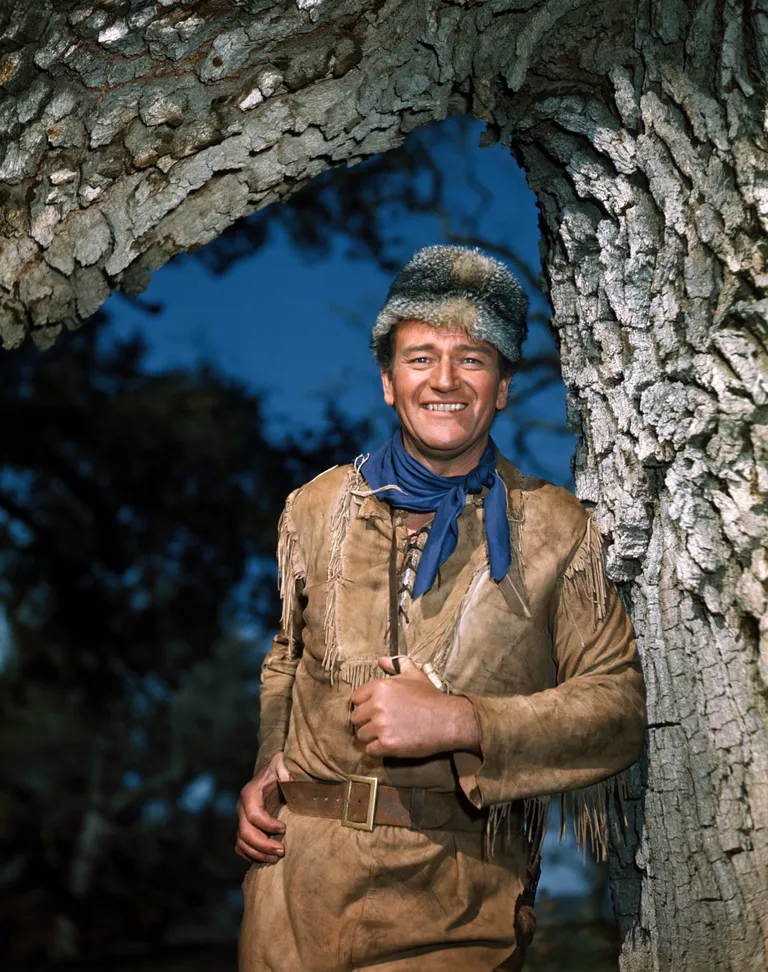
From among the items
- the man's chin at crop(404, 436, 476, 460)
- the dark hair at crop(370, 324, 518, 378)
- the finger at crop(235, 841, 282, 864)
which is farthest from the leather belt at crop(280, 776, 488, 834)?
the dark hair at crop(370, 324, 518, 378)

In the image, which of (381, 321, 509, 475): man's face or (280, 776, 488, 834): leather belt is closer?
(280, 776, 488, 834): leather belt

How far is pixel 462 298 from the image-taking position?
8.39ft

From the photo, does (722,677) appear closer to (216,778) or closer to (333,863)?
(333,863)

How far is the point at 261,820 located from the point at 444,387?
3.60 feet

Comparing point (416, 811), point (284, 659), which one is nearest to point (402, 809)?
point (416, 811)

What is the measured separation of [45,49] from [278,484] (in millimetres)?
4430

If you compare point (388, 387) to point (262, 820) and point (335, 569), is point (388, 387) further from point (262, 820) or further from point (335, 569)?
point (262, 820)

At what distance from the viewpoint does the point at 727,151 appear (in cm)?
254

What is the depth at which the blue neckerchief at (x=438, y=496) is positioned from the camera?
2469 mm

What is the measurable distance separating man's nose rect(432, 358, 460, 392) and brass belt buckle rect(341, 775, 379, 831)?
893mm

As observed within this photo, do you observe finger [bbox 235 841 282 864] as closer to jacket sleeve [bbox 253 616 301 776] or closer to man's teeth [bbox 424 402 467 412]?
jacket sleeve [bbox 253 616 301 776]

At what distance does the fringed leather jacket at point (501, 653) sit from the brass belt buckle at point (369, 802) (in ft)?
0.10

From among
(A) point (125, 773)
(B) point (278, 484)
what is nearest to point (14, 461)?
(B) point (278, 484)

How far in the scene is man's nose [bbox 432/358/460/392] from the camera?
2504mm
